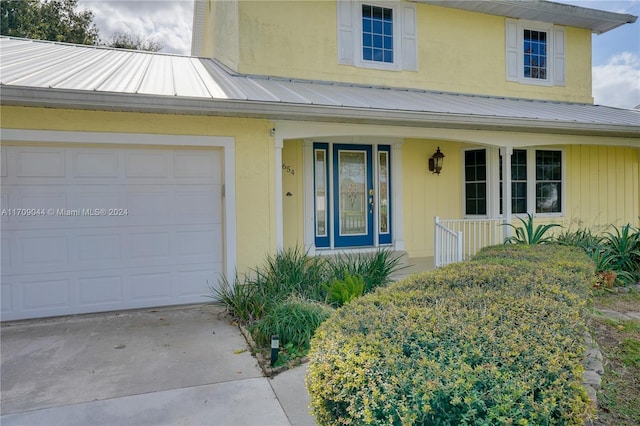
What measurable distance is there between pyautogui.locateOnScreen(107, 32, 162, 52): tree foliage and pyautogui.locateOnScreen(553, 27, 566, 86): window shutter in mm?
18718

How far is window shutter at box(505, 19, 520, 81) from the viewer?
967 centimetres

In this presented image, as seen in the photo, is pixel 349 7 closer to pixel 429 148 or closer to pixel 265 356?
pixel 429 148

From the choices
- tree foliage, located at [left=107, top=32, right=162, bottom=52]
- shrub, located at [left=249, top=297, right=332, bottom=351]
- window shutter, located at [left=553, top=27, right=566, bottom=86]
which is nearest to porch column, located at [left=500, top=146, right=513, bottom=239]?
window shutter, located at [left=553, top=27, right=566, bottom=86]

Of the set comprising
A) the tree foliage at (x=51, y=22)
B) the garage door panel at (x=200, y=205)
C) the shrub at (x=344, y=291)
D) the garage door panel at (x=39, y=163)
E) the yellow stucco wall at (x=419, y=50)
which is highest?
the tree foliage at (x=51, y=22)

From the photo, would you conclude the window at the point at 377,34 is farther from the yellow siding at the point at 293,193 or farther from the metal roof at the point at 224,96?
the yellow siding at the point at 293,193

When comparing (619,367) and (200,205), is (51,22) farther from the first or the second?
(619,367)

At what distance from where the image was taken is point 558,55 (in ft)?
33.2

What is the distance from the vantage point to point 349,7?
27.8 ft

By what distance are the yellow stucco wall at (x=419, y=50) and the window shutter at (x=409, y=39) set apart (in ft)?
0.42

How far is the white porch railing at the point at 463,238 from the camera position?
7146 mm

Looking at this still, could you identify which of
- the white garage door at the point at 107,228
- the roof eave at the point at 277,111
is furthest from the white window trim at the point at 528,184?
the white garage door at the point at 107,228

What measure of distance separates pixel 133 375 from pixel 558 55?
36.7 feet

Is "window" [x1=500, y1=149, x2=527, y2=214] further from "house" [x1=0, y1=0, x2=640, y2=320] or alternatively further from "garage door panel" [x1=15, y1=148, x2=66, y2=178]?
"garage door panel" [x1=15, y1=148, x2=66, y2=178]

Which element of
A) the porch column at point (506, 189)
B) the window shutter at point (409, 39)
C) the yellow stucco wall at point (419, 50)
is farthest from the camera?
the window shutter at point (409, 39)
